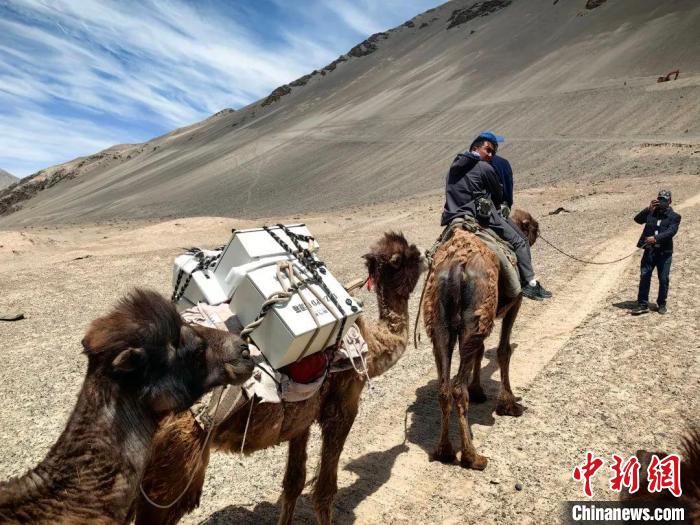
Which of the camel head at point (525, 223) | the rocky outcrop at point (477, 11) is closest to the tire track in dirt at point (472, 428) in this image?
the camel head at point (525, 223)

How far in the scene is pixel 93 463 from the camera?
2.28 metres

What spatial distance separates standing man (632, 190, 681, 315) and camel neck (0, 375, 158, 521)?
8.09 metres

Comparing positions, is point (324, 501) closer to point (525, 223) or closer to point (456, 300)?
point (456, 300)

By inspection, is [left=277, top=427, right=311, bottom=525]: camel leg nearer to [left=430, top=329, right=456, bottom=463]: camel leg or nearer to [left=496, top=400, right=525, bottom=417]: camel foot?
[left=430, top=329, right=456, bottom=463]: camel leg

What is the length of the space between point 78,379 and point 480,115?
4470cm

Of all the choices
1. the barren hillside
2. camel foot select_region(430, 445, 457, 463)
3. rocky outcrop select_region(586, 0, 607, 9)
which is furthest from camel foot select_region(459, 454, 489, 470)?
rocky outcrop select_region(586, 0, 607, 9)

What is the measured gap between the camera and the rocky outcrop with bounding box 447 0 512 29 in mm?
84863

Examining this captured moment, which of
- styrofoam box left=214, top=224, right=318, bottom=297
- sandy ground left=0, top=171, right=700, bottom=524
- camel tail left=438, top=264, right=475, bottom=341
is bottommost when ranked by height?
sandy ground left=0, top=171, right=700, bottom=524

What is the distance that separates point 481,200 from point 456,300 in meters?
1.49

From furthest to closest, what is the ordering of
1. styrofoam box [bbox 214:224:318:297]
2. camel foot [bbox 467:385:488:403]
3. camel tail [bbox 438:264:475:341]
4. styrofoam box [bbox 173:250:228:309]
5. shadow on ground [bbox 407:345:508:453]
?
camel foot [bbox 467:385:488:403], shadow on ground [bbox 407:345:508:453], camel tail [bbox 438:264:475:341], styrofoam box [bbox 173:250:228:309], styrofoam box [bbox 214:224:318:297]

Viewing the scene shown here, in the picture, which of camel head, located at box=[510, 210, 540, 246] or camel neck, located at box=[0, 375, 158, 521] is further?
camel head, located at box=[510, 210, 540, 246]

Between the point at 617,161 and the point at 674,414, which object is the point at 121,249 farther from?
the point at 617,161

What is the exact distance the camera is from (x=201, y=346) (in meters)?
2.63

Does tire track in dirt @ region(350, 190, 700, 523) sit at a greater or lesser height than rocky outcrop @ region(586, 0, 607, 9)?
lesser
